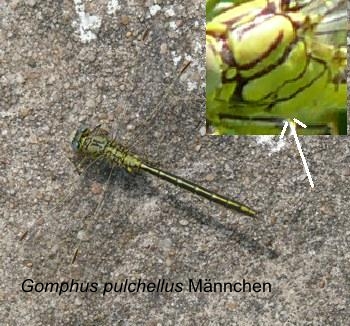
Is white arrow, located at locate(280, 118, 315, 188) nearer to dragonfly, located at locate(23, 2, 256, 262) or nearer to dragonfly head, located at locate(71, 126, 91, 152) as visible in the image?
dragonfly, located at locate(23, 2, 256, 262)

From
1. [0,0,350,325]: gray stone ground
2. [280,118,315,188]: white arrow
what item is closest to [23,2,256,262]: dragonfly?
[0,0,350,325]: gray stone ground

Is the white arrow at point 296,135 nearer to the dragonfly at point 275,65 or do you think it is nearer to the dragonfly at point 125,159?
the dragonfly at point 275,65

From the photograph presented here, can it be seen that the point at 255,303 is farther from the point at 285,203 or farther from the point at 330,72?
the point at 330,72

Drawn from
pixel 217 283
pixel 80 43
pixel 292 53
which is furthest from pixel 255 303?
pixel 80 43

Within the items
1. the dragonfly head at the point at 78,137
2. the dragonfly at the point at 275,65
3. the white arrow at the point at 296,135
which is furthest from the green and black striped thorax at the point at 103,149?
the white arrow at the point at 296,135

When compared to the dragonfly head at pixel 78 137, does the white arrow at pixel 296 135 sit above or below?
below

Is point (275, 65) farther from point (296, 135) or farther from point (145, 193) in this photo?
point (145, 193)
